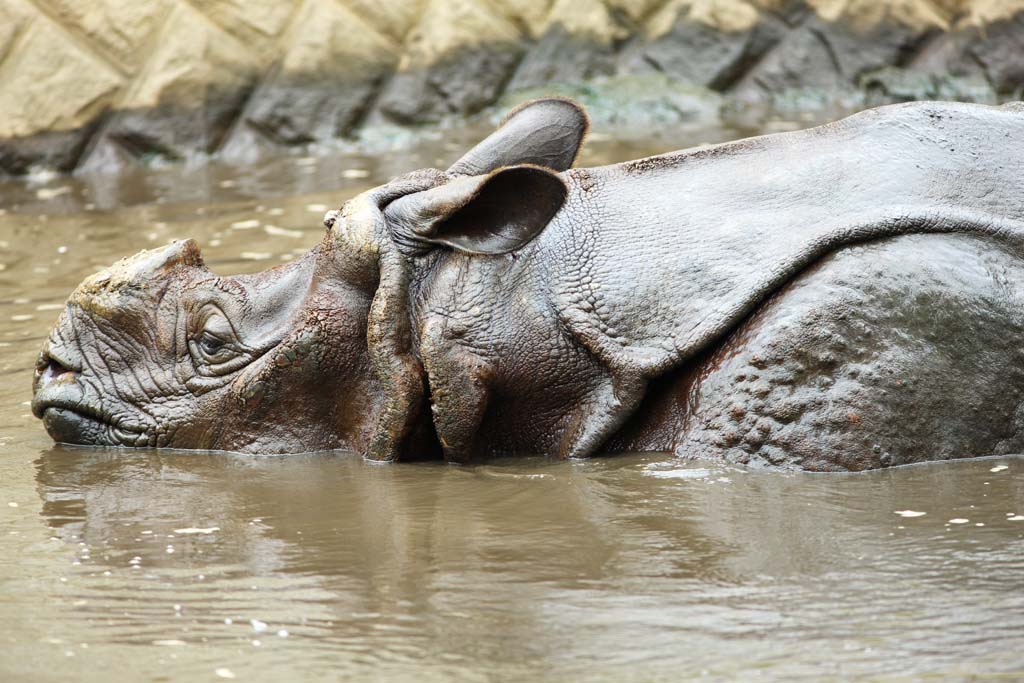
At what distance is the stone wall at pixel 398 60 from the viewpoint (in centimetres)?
1234

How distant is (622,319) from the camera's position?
15.2 ft

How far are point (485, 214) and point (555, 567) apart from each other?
61.9 inches

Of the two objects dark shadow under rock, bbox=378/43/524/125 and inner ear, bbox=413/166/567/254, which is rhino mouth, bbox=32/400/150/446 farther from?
dark shadow under rock, bbox=378/43/524/125

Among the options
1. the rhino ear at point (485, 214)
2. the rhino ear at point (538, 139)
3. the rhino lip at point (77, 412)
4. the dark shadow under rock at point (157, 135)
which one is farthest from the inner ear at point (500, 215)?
the dark shadow under rock at point (157, 135)

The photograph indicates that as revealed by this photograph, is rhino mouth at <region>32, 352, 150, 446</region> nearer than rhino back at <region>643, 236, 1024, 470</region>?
No

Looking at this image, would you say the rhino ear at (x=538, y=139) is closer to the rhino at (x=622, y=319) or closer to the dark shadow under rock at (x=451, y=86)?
the rhino at (x=622, y=319)

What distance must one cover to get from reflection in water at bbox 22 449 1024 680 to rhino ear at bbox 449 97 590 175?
1312mm

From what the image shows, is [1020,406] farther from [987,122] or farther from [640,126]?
[640,126]

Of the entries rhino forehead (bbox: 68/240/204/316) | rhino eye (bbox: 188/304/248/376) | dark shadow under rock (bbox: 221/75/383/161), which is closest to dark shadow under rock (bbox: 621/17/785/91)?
dark shadow under rock (bbox: 221/75/383/161)

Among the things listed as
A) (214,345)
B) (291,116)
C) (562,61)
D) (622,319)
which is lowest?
(214,345)

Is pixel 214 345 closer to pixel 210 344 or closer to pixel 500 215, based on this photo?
pixel 210 344

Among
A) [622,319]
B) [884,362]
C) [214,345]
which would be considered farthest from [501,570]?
[214,345]

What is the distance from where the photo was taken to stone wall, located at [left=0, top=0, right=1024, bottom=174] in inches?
486

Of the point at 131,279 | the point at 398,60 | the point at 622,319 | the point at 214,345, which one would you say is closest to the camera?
the point at 622,319
